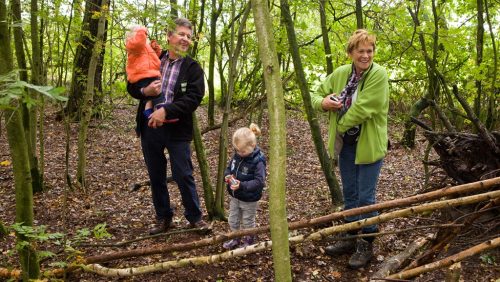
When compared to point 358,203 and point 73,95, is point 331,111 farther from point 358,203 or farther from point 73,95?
point 73,95

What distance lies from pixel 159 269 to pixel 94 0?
6684 millimetres

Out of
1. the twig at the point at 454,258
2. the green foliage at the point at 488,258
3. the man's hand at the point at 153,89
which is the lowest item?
the green foliage at the point at 488,258

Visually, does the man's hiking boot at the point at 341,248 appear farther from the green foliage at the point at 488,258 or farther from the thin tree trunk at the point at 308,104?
the green foliage at the point at 488,258

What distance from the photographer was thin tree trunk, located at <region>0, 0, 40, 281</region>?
7.22 ft

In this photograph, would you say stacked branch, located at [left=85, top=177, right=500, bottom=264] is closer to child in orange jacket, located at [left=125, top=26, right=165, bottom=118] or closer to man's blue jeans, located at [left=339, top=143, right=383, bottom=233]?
man's blue jeans, located at [left=339, top=143, right=383, bottom=233]

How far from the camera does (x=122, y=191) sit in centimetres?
583

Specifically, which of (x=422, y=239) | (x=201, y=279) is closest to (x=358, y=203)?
(x=422, y=239)

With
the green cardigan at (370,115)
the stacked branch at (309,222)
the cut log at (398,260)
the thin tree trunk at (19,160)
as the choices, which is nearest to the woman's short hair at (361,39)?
the green cardigan at (370,115)

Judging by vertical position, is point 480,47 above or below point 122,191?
above

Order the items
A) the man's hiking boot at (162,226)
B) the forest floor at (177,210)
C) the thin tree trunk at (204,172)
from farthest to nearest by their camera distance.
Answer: the thin tree trunk at (204,172)
the man's hiking boot at (162,226)
the forest floor at (177,210)

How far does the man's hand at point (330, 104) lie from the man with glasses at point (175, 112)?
3.66ft

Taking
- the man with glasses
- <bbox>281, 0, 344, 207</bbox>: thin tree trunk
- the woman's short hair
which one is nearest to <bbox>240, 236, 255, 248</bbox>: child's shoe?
the man with glasses

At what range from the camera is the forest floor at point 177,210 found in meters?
3.43

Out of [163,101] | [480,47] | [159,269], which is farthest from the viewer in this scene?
[480,47]
